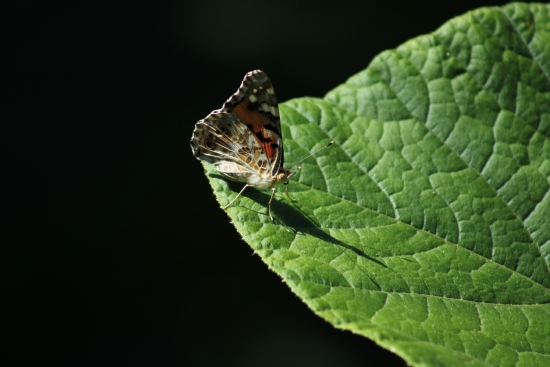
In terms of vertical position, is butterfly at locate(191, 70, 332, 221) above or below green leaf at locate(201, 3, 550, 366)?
above

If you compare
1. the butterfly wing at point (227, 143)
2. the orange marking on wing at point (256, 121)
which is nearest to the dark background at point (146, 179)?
the butterfly wing at point (227, 143)

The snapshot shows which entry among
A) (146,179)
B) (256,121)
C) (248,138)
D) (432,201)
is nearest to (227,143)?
(248,138)

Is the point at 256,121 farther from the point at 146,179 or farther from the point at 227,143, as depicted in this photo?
the point at 146,179

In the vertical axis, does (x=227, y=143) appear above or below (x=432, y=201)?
above

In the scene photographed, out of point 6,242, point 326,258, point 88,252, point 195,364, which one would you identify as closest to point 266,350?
point 195,364

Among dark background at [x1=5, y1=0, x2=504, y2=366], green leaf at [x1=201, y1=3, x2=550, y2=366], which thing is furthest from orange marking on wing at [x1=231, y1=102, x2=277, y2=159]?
dark background at [x1=5, y1=0, x2=504, y2=366]

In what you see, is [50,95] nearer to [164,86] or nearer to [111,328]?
[164,86]

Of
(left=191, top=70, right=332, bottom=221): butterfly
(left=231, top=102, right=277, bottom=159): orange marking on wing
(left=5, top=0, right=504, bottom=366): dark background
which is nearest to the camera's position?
(left=191, top=70, right=332, bottom=221): butterfly

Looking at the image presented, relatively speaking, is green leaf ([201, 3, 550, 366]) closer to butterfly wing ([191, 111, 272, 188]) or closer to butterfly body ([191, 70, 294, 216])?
butterfly body ([191, 70, 294, 216])
